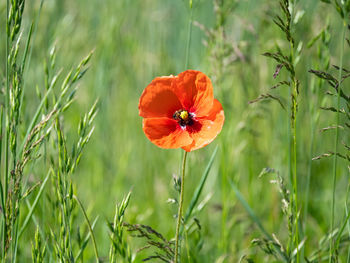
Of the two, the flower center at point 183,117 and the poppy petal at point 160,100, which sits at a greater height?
the poppy petal at point 160,100

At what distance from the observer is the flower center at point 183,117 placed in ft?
5.23

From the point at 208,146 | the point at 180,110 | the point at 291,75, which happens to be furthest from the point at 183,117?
the point at 208,146

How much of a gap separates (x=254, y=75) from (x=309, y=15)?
0.50 m

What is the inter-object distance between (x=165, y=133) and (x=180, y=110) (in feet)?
0.34

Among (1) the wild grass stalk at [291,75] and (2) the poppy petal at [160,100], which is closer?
(1) the wild grass stalk at [291,75]

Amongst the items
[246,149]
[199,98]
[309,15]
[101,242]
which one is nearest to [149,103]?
[199,98]

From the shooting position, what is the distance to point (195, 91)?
1.59 meters

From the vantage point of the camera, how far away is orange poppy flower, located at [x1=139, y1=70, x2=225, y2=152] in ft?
5.02

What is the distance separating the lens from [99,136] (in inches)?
130

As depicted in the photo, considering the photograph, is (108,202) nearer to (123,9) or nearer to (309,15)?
(123,9)

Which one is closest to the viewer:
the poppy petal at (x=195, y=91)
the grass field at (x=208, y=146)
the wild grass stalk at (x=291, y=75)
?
the wild grass stalk at (x=291, y=75)

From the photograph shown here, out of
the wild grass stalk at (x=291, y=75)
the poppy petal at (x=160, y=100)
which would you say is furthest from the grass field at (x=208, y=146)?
the poppy petal at (x=160, y=100)

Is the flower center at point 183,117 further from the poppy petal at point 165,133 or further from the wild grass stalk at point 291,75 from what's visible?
the wild grass stalk at point 291,75

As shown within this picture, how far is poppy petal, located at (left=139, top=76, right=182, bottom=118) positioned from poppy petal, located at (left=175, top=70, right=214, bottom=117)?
2 cm
